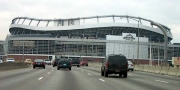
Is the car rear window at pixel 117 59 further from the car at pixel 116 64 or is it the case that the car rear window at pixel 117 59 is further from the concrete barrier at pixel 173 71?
the concrete barrier at pixel 173 71

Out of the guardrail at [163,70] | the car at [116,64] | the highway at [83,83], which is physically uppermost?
the car at [116,64]

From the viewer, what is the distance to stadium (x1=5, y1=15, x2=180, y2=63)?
432 feet

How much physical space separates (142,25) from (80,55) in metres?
35.9

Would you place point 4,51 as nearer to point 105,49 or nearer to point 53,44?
point 53,44

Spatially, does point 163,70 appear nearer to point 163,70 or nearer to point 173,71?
point 163,70

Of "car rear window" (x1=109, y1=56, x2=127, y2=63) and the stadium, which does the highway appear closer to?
A: "car rear window" (x1=109, y1=56, x2=127, y2=63)

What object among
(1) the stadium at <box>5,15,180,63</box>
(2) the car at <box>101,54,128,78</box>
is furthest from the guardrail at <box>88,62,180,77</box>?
(1) the stadium at <box>5,15,180,63</box>

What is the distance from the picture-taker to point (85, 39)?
13488cm

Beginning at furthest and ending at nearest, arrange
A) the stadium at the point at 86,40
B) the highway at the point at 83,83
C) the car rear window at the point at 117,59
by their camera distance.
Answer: the stadium at the point at 86,40 < the car rear window at the point at 117,59 < the highway at the point at 83,83

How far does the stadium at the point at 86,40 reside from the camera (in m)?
132

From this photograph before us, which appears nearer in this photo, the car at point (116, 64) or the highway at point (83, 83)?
the highway at point (83, 83)

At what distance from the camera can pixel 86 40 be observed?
134m

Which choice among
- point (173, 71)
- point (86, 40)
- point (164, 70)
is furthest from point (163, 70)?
point (86, 40)

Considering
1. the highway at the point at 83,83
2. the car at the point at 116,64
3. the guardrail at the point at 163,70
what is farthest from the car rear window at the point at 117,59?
the guardrail at the point at 163,70
